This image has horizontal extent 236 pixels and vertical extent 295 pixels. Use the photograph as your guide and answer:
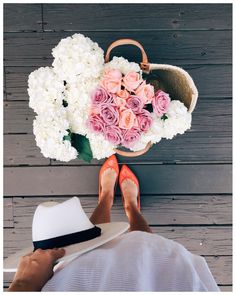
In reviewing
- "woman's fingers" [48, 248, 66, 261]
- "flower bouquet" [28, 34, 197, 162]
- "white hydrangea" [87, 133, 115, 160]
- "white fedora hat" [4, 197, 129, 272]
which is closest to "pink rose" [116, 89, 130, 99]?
"flower bouquet" [28, 34, 197, 162]

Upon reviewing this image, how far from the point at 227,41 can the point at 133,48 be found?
35cm

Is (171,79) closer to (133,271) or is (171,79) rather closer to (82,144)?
(82,144)

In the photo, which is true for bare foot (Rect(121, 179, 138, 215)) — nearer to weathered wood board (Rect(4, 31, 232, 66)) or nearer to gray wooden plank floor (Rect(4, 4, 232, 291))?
gray wooden plank floor (Rect(4, 4, 232, 291))

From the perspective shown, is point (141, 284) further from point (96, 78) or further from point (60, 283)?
point (96, 78)

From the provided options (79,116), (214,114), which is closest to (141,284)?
(79,116)

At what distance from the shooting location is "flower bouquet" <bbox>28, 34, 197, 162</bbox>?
998 millimetres

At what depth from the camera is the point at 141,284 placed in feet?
3.15

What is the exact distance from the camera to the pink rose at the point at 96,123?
100cm

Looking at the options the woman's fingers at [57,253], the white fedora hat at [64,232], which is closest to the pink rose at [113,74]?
the white fedora hat at [64,232]

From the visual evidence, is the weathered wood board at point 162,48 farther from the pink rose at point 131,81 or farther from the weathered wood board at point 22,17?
the pink rose at point 131,81

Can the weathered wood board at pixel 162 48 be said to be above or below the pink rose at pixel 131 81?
above

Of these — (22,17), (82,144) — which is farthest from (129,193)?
(22,17)

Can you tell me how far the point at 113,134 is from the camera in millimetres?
1013

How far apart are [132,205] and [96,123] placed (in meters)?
0.50
